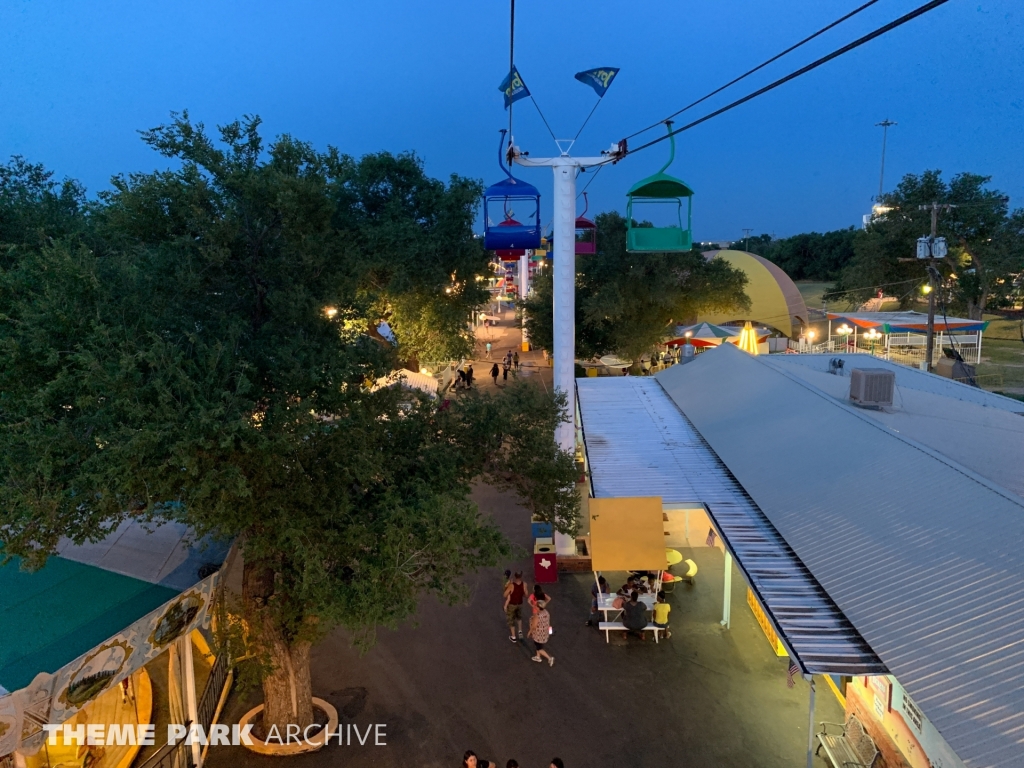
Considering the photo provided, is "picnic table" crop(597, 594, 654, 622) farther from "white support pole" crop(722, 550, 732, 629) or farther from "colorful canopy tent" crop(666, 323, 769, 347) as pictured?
"colorful canopy tent" crop(666, 323, 769, 347)

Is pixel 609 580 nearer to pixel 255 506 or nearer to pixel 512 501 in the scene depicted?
pixel 512 501

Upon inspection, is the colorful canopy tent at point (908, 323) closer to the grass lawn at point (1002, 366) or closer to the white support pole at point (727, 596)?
the grass lawn at point (1002, 366)

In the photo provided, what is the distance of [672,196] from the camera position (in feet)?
37.3

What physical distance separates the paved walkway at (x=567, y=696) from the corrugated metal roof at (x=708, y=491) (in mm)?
2034

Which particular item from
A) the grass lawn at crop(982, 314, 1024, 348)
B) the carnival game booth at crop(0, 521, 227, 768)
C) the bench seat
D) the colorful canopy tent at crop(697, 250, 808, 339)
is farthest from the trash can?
the grass lawn at crop(982, 314, 1024, 348)

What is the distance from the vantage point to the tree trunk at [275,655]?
23.2ft

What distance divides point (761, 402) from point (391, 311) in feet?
41.6

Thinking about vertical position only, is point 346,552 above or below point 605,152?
below

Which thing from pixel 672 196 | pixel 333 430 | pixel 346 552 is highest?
pixel 672 196

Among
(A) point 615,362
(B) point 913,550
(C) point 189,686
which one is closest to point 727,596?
(B) point 913,550

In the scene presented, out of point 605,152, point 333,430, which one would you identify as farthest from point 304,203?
point 605,152

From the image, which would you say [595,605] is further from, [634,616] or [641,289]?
[641,289]

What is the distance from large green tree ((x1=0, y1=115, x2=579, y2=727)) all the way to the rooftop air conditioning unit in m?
6.37

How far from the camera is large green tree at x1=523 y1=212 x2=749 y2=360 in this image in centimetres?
2573
